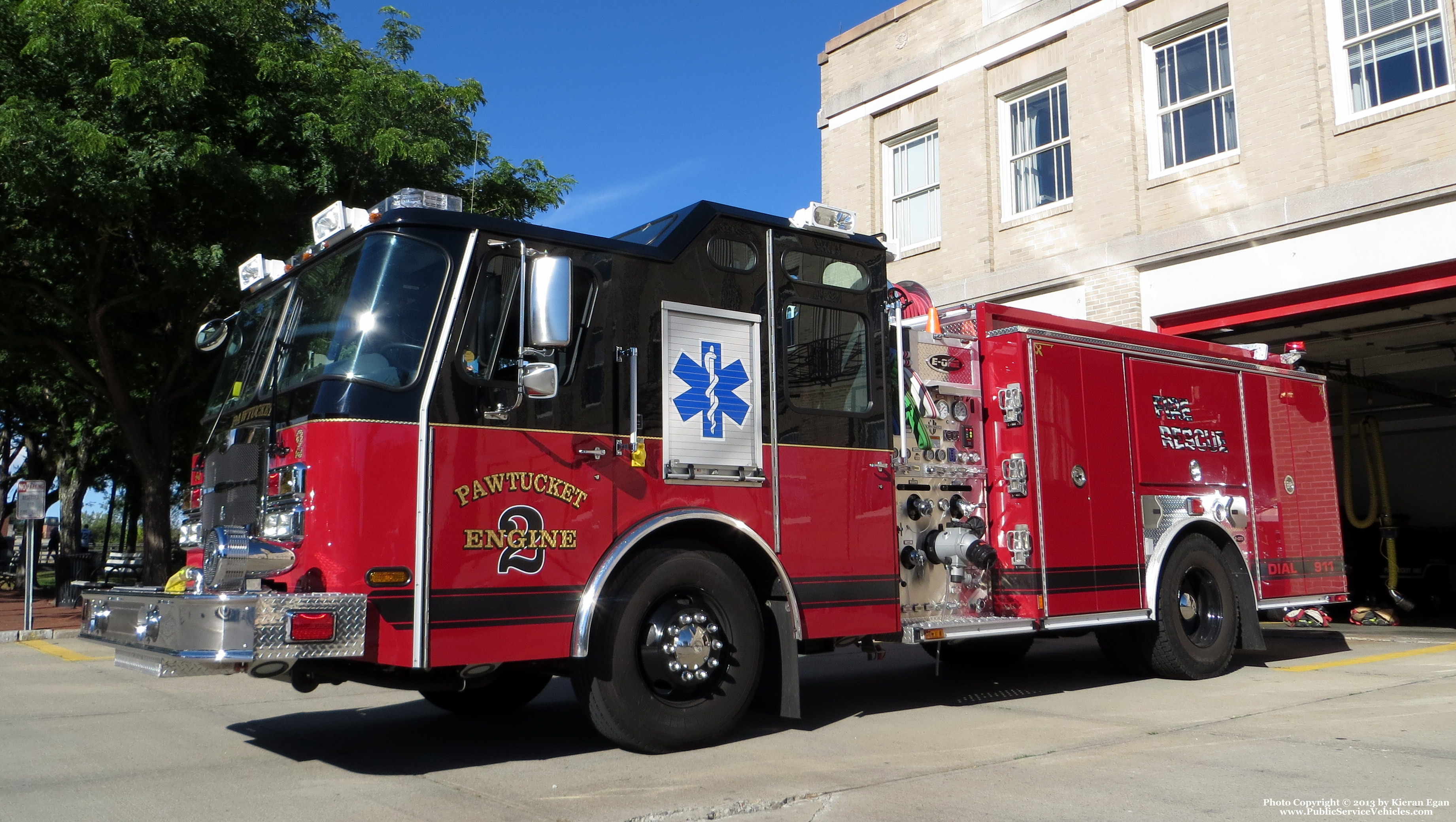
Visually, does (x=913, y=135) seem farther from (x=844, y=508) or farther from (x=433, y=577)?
(x=433, y=577)

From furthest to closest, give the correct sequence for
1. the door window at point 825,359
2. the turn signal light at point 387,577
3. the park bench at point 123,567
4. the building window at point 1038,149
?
the park bench at point 123,567 < the building window at point 1038,149 < the door window at point 825,359 < the turn signal light at point 387,577

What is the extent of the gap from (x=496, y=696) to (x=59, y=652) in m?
8.18

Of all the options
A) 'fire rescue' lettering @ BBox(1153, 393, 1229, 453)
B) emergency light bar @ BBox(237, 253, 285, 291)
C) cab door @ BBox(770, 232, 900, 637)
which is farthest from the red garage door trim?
emergency light bar @ BBox(237, 253, 285, 291)

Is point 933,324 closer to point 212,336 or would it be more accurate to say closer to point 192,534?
point 212,336

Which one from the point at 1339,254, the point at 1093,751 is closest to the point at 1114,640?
the point at 1093,751

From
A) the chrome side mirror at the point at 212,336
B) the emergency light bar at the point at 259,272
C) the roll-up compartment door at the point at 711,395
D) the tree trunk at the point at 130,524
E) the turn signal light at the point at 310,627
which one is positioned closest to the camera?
the turn signal light at the point at 310,627

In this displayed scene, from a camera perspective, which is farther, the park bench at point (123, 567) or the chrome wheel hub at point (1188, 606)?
the park bench at point (123, 567)

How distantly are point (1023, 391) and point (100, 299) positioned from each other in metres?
12.5

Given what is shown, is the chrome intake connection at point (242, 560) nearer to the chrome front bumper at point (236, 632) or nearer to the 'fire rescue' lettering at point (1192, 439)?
the chrome front bumper at point (236, 632)

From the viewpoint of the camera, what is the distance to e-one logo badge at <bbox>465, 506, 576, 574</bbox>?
5.30 m

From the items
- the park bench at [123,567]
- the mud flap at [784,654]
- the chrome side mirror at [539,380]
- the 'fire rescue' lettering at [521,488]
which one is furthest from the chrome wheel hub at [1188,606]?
the park bench at [123,567]

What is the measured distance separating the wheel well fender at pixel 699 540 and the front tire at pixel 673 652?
0.08 metres

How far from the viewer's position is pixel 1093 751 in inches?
234

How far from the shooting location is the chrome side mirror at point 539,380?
5.32 meters
